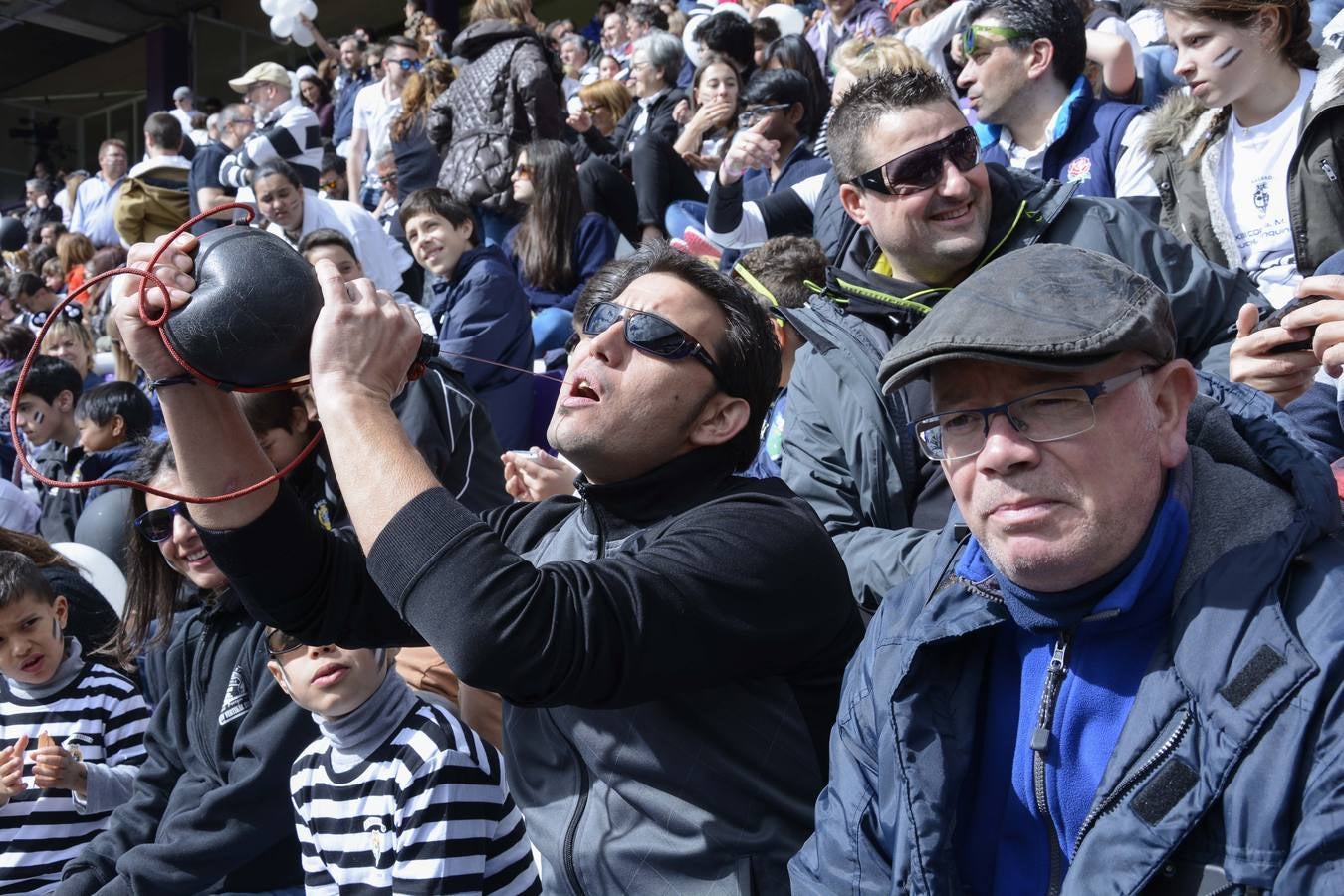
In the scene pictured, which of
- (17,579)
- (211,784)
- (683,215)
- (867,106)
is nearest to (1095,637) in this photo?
(867,106)

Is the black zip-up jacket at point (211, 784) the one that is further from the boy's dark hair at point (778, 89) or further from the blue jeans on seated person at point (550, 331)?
the boy's dark hair at point (778, 89)

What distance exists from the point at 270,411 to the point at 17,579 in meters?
1.12

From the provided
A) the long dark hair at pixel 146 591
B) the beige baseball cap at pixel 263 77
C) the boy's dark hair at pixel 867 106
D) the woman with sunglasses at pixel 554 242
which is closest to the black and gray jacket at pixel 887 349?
the boy's dark hair at pixel 867 106

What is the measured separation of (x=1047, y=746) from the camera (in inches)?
70.3

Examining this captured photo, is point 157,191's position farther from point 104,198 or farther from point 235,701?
point 235,701

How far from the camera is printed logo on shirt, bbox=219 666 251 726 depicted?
3578 millimetres

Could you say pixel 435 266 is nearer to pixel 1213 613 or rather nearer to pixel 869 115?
pixel 869 115

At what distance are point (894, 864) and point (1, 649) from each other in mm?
3299

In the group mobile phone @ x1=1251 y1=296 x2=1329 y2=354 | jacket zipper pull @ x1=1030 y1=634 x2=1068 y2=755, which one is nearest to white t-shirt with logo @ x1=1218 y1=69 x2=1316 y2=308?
mobile phone @ x1=1251 y1=296 x2=1329 y2=354

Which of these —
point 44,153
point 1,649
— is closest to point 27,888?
point 1,649

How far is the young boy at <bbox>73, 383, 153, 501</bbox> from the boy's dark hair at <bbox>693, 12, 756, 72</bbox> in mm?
3793

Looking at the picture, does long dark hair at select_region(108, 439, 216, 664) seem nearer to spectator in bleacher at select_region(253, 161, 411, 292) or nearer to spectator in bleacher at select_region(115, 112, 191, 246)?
spectator in bleacher at select_region(253, 161, 411, 292)

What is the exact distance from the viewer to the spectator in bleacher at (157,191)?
1038 cm

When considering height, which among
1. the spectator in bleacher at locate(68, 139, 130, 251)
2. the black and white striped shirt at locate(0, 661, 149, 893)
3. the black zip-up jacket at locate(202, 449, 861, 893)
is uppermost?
the black zip-up jacket at locate(202, 449, 861, 893)
